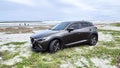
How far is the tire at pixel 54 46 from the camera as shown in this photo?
486 inches

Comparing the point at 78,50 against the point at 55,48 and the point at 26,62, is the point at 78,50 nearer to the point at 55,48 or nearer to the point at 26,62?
the point at 55,48

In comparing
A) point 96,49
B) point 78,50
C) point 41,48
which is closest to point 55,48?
point 41,48

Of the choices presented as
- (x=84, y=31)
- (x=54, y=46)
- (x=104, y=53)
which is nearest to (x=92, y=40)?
(x=84, y=31)

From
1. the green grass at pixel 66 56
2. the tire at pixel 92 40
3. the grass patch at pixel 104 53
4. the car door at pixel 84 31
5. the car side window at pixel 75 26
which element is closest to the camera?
the green grass at pixel 66 56

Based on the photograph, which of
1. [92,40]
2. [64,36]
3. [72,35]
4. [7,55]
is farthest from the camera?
[92,40]

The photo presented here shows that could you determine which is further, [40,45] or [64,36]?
[64,36]

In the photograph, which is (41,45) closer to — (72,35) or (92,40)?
(72,35)

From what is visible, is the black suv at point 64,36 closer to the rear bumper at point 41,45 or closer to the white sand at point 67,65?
the rear bumper at point 41,45

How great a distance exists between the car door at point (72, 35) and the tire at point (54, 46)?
69cm

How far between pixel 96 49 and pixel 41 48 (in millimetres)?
3685

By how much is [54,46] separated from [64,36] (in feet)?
3.33

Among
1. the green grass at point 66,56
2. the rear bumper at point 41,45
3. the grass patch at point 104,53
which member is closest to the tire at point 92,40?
the green grass at point 66,56

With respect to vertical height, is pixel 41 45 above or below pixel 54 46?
above

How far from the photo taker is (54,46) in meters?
12.5
